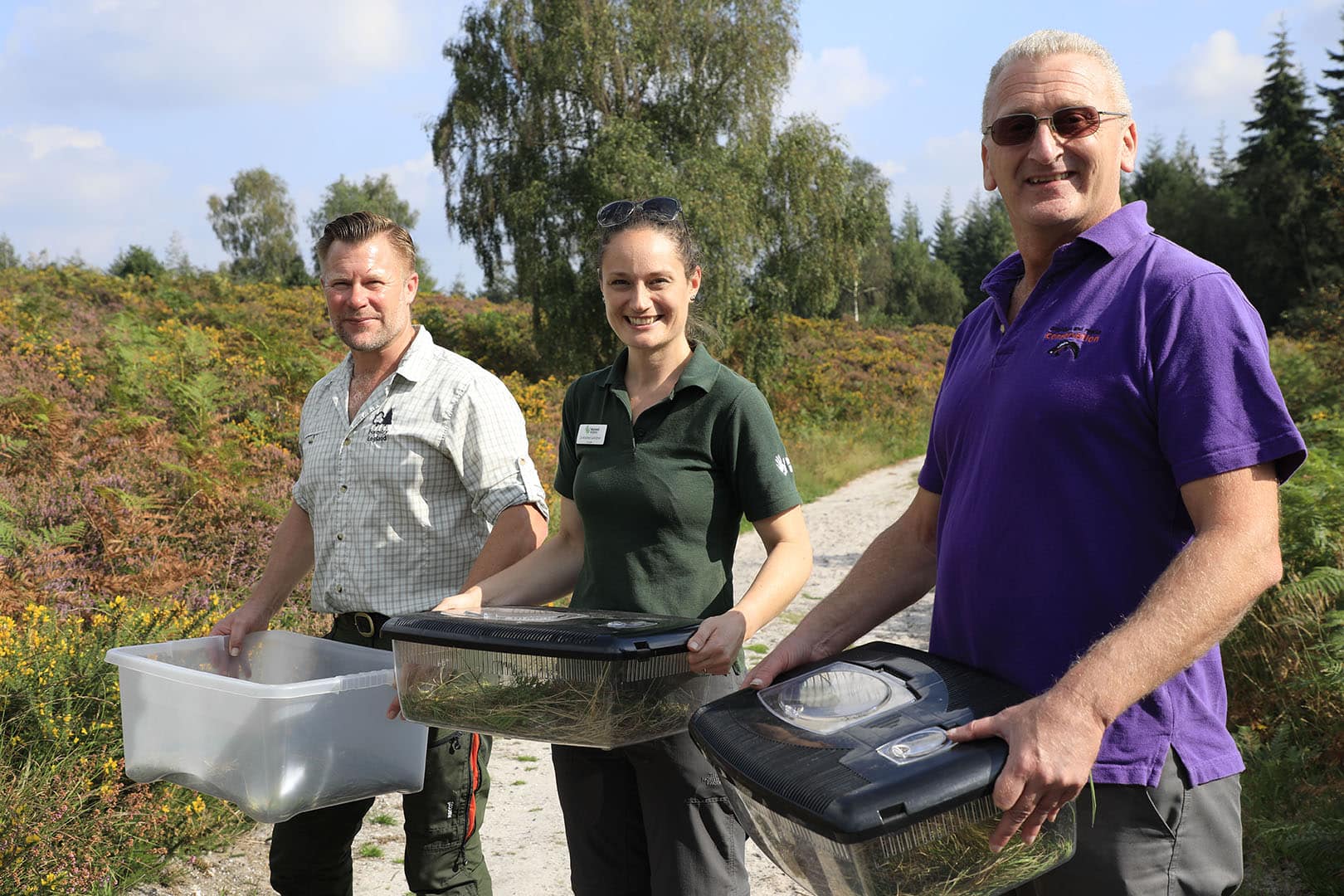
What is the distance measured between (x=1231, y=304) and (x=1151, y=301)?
11cm

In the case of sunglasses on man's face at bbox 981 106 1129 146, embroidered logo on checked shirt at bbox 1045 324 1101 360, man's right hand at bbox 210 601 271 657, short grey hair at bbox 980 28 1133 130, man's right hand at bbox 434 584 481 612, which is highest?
short grey hair at bbox 980 28 1133 130

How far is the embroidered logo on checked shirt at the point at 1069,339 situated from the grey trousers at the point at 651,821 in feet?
3.31

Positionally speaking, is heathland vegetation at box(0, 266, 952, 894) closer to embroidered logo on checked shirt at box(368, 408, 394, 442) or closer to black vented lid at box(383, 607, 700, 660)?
embroidered logo on checked shirt at box(368, 408, 394, 442)

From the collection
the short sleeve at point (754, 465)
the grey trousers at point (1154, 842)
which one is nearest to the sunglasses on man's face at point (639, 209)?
the short sleeve at point (754, 465)

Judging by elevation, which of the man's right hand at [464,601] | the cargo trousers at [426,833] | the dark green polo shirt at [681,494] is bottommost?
the cargo trousers at [426,833]

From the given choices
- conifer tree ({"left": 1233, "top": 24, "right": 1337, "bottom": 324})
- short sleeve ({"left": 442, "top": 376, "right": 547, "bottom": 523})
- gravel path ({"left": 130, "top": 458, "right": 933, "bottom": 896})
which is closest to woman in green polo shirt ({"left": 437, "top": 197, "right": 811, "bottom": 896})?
short sleeve ({"left": 442, "top": 376, "right": 547, "bottom": 523})

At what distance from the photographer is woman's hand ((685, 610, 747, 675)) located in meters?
2.04

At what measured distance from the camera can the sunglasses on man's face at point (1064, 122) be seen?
1743mm

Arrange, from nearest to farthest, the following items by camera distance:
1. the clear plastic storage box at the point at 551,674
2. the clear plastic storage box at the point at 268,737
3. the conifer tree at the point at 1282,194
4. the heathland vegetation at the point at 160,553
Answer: the clear plastic storage box at the point at 551,674 < the clear plastic storage box at the point at 268,737 < the heathland vegetation at the point at 160,553 < the conifer tree at the point at 1282,194

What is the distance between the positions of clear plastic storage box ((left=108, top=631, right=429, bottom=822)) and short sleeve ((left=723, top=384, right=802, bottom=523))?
91 cm

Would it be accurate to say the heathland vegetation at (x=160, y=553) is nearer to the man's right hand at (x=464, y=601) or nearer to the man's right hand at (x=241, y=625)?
the man's right hand at (x=241, y=625)

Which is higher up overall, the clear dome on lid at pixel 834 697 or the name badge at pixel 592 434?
the name badge at pixel 592 434

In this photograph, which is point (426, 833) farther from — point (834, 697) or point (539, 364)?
point (539, 364)

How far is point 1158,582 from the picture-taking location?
4.77 feet
